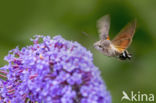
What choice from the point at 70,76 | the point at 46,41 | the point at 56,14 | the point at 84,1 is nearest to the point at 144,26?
the point at 84,1

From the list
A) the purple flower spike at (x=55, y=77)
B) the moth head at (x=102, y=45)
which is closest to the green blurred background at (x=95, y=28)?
the moth head at (x=102, y=45)

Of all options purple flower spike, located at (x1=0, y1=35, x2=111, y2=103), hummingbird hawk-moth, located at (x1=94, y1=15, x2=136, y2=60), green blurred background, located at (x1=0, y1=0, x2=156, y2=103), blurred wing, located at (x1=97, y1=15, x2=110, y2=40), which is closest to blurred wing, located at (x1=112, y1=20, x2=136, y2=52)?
hummingbird hawk-moth, located at (x1=94, y1=15, x2=136, y2=60)

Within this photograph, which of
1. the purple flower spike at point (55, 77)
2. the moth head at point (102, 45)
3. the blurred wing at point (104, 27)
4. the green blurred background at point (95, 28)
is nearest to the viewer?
the purple flower spike at point (55, 77)

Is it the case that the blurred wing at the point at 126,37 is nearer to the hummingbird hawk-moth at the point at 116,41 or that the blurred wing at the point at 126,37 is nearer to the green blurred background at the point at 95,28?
the hummingbird hawk-moth at the point at 116,41

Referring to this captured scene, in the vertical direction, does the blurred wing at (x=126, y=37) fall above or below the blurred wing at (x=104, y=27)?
below

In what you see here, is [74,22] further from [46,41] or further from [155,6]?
[46,41]

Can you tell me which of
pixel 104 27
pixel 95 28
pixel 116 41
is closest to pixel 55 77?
pixel 116 41

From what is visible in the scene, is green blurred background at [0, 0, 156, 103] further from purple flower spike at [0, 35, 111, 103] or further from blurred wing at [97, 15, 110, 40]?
purple flower spike at [0, 35, 111, 103]
